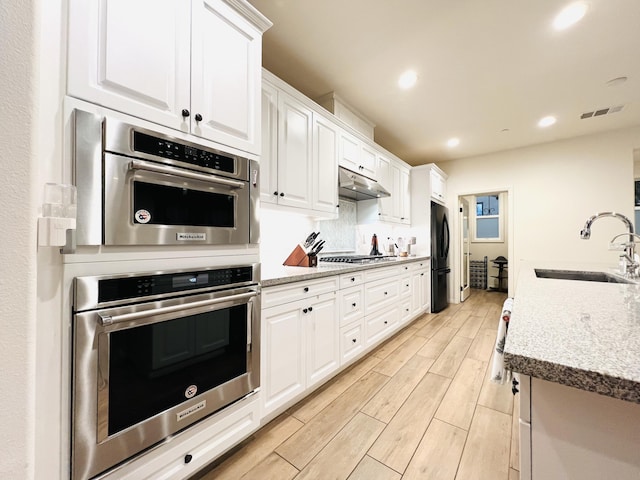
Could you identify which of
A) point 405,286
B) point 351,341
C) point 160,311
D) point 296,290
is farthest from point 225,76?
point 405,286

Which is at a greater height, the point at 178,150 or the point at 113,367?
the point at 178,150

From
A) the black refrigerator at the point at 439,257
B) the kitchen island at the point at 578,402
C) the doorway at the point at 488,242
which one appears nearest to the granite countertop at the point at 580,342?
the kitchen island at the point at 578,402

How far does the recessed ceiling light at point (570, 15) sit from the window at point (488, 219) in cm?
479

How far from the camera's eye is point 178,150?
3.60 ft

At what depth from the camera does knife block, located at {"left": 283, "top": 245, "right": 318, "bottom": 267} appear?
2248 mm

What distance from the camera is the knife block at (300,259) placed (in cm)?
225

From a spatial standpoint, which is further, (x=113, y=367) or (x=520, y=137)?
(x=520, y=137)

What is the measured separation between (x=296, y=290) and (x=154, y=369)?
0.84 m

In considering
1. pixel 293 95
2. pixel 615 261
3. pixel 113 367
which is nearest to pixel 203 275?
pixel 113 367

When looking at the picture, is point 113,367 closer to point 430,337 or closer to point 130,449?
point 130,449

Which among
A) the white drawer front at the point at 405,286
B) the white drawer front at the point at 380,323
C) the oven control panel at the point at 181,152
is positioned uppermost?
the oven control panel at the point at 181,152

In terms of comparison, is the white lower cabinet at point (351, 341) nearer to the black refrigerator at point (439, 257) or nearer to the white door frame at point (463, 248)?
the black refrigerator at point (439, 257)

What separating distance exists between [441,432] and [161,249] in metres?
1.84

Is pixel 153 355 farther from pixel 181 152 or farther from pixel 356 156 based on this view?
pixel 356 156
